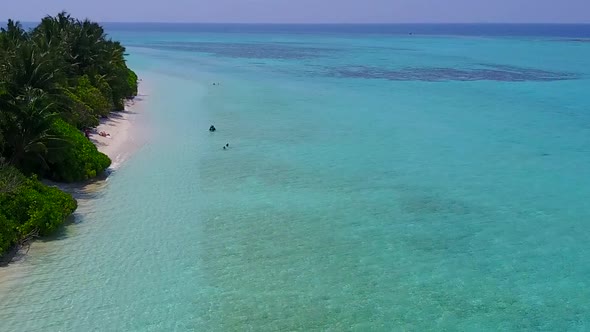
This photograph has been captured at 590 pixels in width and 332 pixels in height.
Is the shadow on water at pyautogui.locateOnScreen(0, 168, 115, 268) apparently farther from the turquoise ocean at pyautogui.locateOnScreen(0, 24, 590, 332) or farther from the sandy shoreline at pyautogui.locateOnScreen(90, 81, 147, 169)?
the sandy shoreline at pyautogui.locateOnScreen(90, 81, 147, 169)

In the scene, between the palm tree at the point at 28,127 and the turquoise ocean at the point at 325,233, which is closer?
the turquoise ocean at the point at 325,233

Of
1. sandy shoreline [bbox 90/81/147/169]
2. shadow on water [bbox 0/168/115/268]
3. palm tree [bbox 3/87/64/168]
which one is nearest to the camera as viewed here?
shadow on water [bbox 0/168/115/268]

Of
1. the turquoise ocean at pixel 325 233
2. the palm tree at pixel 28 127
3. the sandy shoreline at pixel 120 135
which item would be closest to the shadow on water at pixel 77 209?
the turquoise ocean at pixel 325 233

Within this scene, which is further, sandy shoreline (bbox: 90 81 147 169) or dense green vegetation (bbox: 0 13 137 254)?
sandy shoreline (bbox: 90 81 147 169)

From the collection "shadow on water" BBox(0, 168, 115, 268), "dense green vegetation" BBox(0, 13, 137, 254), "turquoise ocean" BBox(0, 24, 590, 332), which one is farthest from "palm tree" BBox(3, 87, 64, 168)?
"turquoise ocean" BBox(0, 24, 590, 332)

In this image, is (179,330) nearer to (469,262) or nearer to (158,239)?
(158,239)

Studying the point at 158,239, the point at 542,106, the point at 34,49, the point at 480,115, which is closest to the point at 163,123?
the point at 34,49

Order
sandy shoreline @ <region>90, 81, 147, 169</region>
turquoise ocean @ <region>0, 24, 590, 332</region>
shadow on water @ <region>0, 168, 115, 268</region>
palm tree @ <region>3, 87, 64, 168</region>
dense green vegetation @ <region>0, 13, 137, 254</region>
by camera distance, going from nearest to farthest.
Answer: turquoise ocean @ <region>0, 24, 590, 332</region> < shadow on water @ <region>0, 168, 115, 268</region> < dense green vegetation @ <region>0, 13, 137, 254</region> < palm tree @ <region>3, 87, 64, 168</region> < sandy shoreline @ <region>90, 81, 147, 169</region>

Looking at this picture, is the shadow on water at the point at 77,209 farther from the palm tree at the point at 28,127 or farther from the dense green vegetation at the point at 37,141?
the palm tree at the point at 28,127
